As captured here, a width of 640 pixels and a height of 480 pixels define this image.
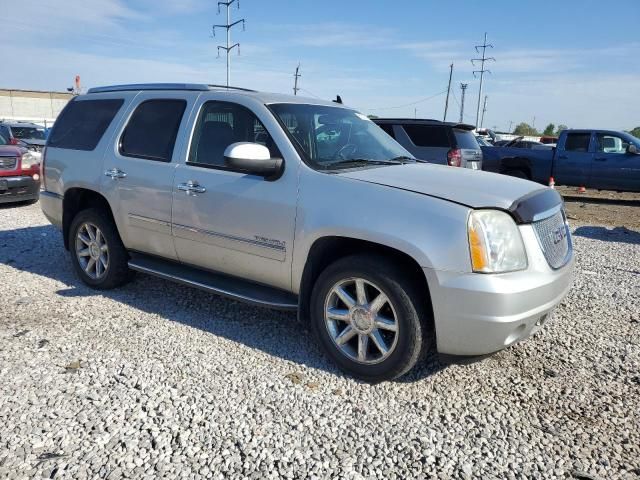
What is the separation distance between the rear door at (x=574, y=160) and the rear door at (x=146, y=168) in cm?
1214

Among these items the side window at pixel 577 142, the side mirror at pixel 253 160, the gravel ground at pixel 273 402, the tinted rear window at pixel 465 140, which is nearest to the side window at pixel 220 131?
the side mirror at pixel 253 160


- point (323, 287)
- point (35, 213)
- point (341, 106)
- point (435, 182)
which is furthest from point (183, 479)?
point (35, 213)

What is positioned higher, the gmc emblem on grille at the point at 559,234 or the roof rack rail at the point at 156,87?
the roof rack rail at the point at 156,87

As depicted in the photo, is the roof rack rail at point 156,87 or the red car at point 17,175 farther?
the red car at point 17,175

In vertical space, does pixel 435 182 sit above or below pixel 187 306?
above

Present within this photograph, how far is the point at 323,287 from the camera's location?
352 centimetres

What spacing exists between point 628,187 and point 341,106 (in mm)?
11288

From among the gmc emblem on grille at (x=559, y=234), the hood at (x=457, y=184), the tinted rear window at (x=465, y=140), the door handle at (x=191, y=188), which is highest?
the tinted rear window at (x=465, y=140)

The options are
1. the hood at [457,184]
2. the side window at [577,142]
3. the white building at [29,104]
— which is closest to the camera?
the hood at [457,184]

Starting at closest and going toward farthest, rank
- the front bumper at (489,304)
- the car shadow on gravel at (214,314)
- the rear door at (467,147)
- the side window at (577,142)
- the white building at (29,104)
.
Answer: the front bumper at (489,304)
the car shadow on gravel at (214,314)
the rear door at (467,147)
the side window at (577,142)
the white building at (29,104)

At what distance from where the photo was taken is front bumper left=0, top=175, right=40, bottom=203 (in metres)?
9.67

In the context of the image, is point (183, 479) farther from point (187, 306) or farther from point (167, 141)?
point (167, 141)

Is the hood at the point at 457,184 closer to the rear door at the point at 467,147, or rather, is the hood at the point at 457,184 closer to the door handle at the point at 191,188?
the door handle at the point at 191,188

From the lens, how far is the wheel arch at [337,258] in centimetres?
327
